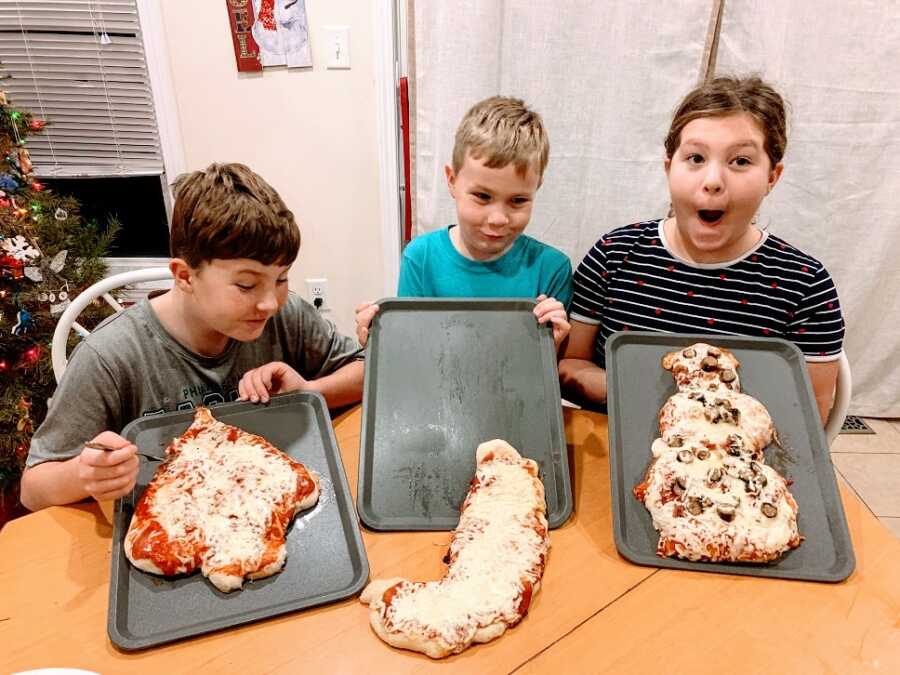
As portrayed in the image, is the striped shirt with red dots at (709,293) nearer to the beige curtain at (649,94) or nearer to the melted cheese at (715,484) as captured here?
the melted cheese at (715,484)

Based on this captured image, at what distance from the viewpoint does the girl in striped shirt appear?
1158mm

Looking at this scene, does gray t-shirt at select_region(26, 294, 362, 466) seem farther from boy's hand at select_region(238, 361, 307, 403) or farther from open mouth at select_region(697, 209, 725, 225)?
open mouth at select_region(697, 209, 725, 225)

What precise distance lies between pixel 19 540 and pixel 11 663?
23 cm

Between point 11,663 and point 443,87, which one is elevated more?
point 443,87

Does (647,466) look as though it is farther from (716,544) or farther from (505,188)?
(505,188)

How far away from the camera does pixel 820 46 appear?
203cm

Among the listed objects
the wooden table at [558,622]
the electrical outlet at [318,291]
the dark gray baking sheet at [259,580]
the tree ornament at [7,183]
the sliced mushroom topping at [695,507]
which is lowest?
the electrical outlet at [318,291]

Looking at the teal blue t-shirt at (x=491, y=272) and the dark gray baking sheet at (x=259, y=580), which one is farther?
the teal blue t-shirt at (x=491, y=272)

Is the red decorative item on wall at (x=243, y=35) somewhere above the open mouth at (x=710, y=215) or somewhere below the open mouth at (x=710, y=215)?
above

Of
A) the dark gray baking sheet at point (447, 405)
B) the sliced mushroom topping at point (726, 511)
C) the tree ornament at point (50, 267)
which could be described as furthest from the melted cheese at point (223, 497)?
the tree ornament at point (50, 267)

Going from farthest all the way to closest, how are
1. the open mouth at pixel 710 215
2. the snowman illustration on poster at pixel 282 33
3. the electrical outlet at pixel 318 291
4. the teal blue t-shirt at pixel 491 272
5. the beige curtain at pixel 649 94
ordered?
the electrical outlet at pixel 318 291 → the snowman illustration on poster at pixel 282 33 → the beige curtain at pixel 649 94 → the teal blue t-shirt at pixel 491 272 → the open mouth at pixel 710 215

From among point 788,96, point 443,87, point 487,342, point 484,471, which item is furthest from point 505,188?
point 788,96

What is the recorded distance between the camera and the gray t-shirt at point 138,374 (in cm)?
106

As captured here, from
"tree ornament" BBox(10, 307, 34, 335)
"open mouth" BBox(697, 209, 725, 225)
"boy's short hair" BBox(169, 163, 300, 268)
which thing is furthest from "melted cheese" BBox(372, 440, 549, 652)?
"tree ornament" BBox(10, 307, 34, 335)
